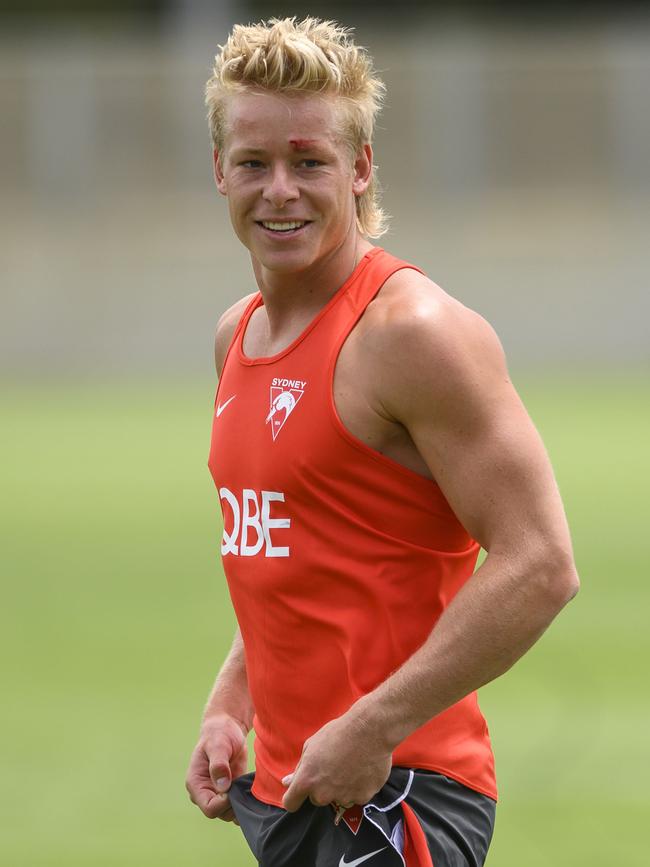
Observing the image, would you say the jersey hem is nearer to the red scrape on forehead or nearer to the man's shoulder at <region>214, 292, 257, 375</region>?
the man's shoulder at <region>214, 292, 257, 375</region>

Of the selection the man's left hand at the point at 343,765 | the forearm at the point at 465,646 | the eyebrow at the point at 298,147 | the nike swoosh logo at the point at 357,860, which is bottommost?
the nike swoosh logo at the point at 357,860

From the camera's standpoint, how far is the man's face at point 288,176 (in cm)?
345

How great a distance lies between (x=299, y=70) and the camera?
3432mm

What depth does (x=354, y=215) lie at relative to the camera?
3650mm

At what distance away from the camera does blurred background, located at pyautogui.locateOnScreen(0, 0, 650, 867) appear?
7.55m

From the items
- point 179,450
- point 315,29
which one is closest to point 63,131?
point 179,450

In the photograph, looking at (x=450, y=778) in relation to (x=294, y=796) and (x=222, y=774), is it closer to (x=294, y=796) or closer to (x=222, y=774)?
(x=294, y=796)

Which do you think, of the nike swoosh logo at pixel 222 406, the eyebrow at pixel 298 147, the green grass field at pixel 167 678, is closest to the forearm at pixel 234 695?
the nike swoosh logo at pixel 222 406

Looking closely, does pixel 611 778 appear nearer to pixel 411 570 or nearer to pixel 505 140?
pixel 411 570

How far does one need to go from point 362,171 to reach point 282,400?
58cm

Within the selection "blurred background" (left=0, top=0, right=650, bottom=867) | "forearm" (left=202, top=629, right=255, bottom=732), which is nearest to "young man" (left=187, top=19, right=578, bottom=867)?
"forearm" (left=202, top=629, right=255, bottom=732)

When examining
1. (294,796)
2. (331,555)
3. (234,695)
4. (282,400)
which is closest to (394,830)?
(294,796)

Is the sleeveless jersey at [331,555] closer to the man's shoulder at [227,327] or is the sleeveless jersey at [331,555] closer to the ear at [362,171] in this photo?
the ear at [362,171]

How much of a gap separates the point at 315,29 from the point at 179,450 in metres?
14.9
